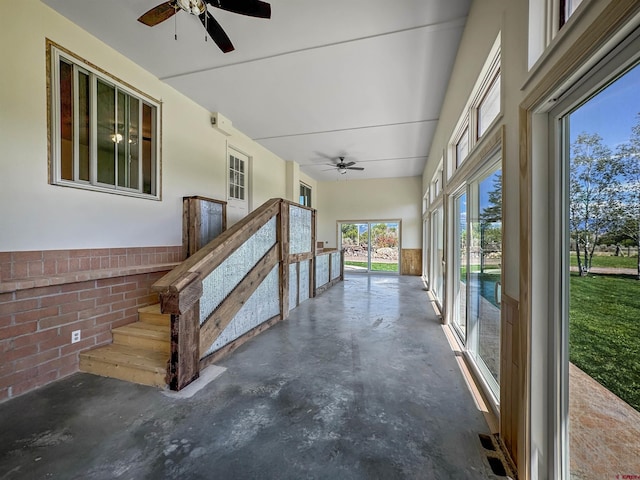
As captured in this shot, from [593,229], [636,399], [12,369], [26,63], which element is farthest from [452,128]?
[12,369]

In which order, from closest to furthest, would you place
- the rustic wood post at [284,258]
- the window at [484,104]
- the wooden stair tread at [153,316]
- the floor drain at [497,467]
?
the floor drain at [497,467] < the window at [484,104] < the wooden stair tread at [153,316] < the rustic wood post at [284,258]

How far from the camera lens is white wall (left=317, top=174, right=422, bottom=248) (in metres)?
9.95

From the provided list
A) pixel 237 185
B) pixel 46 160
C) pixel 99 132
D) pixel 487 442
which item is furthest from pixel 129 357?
pixel 237 185

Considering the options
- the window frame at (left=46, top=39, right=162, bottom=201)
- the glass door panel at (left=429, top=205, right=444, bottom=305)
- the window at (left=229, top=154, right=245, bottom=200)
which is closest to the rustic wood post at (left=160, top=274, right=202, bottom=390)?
the window frame at (left=46, top=39, right=162, bottom=201)

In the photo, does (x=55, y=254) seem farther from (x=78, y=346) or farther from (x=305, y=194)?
(x=305, y=194)

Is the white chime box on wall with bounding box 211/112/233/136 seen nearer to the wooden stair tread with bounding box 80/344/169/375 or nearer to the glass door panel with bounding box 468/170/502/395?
the wooden stair tread with bounding box 80/344/169/375

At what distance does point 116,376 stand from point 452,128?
497 cm

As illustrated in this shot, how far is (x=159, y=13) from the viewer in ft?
8.08

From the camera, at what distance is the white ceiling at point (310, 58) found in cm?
278

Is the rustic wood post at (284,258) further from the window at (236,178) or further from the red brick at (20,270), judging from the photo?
the red brick at (20,270)

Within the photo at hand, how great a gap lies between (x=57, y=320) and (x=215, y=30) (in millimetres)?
3294

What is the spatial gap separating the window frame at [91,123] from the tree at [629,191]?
168 inches

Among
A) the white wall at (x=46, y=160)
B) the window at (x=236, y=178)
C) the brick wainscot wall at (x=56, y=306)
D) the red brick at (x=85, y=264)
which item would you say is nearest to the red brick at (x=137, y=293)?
the brick wainscot wall at (x=56, y=306)

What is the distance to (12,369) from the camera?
2279 millimetres
